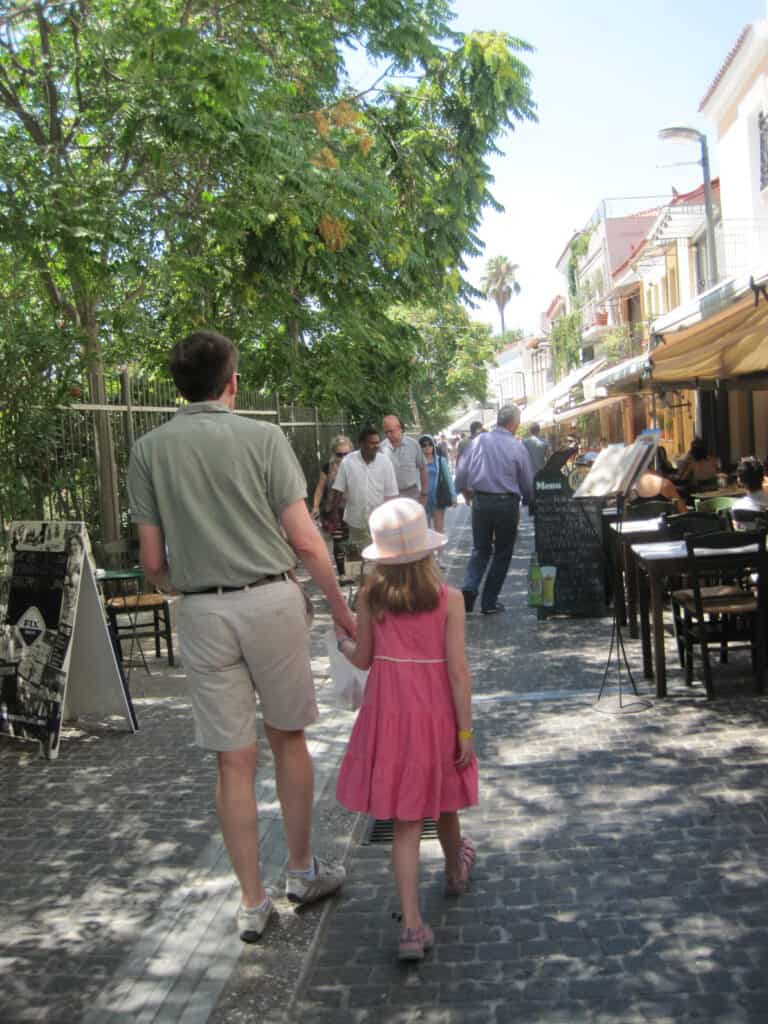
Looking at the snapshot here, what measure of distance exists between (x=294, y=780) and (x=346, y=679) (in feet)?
1.31

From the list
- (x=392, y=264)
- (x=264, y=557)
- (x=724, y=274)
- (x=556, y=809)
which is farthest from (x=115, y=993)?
(x=724, y=274)

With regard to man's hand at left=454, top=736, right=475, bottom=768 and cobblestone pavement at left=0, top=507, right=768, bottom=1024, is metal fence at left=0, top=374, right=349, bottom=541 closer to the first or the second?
cobblestone pavement at left=0, top=507, right=768, bottom=1024

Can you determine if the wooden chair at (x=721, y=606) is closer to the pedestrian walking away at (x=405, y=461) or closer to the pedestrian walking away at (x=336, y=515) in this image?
the pedestrian walking away at (x=405, y=461)

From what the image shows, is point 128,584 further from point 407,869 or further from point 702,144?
point 702,144

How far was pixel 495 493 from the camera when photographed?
1042 centimetres

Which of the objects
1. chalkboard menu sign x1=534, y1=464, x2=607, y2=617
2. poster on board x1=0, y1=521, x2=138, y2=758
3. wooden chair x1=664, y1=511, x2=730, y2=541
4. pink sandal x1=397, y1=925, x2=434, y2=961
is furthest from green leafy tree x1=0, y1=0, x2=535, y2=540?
pink sandal x1=397, y1=925, x2=434, y2=961

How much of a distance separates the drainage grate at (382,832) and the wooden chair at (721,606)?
8.08 feet

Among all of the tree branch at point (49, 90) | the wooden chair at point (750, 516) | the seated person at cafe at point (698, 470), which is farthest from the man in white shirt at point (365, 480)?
the seated person at cafe at point (698, 470)

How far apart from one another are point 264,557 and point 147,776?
8.55ft

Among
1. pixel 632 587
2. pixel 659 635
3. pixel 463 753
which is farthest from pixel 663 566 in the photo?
pixel 463 753

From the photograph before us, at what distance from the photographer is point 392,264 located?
1178 cm

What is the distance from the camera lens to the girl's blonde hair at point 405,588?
12.0 ft

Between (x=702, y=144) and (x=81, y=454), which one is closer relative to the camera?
(x=81, y=454)

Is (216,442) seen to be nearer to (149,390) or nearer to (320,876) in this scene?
(320,876)
